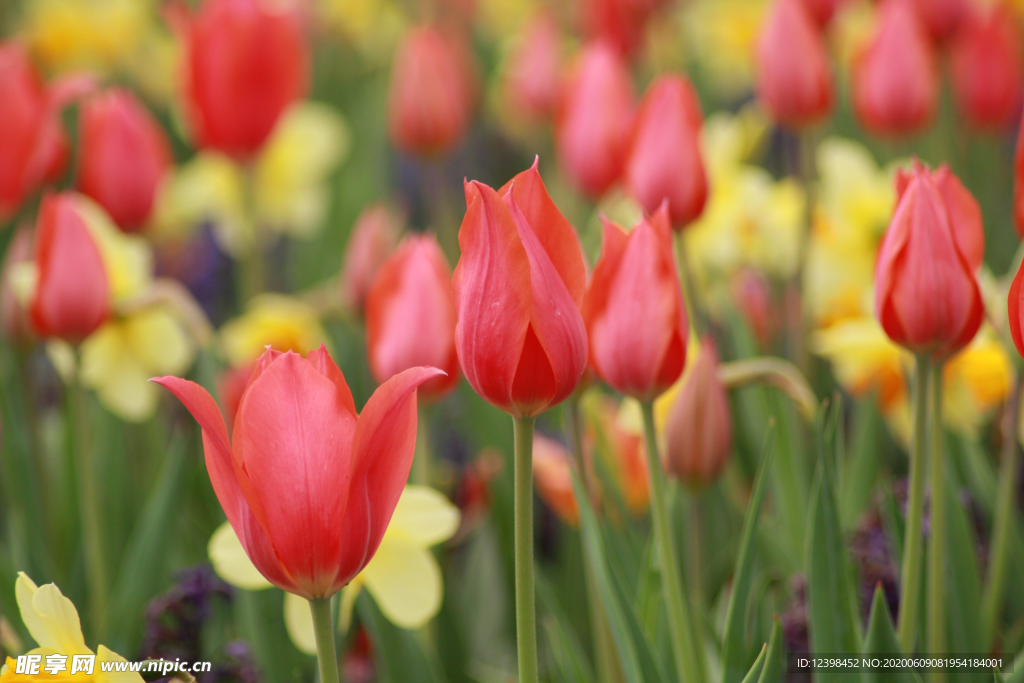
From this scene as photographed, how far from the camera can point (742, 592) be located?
1.99ft

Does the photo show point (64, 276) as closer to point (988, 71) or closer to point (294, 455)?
point (294, 455)

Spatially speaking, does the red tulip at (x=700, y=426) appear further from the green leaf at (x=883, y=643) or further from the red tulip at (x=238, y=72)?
the red tulip at (x=238, y=72)

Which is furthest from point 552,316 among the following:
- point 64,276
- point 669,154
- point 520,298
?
point 64,276

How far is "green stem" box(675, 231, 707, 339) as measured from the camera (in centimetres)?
91

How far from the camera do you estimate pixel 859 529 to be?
842 millimetres

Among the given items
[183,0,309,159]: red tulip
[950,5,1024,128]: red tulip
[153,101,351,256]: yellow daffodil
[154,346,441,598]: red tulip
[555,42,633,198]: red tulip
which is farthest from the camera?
[153,101,351,256]: yellow daffodil

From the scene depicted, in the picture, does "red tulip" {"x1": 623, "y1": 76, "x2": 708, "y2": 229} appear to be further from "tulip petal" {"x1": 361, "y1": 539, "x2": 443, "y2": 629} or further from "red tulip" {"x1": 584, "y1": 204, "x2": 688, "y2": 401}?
"tulip petal" {"x1": 361, "y1": 539, "x2": 443, "y2": 629}

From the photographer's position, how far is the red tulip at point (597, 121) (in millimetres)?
1115

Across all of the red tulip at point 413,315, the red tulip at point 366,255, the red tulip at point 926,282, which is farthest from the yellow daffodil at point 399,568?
the red tulip at point 366,255

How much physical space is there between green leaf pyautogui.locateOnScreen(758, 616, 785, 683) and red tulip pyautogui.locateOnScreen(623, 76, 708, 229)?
0.45m

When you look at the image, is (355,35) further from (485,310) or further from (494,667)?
(485,310)

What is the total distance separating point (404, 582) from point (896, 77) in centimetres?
93

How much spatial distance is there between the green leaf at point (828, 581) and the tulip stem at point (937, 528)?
0.06m

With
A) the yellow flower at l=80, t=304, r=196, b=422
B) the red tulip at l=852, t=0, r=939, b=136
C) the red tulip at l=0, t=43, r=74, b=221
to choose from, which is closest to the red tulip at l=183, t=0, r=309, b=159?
the red tulip at l=0, t=43, r=74, b=221
